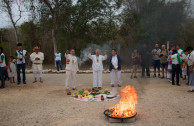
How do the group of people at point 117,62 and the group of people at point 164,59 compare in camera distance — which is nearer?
the group of people at point 164,59

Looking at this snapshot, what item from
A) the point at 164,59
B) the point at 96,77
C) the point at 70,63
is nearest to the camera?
the point at 70,63

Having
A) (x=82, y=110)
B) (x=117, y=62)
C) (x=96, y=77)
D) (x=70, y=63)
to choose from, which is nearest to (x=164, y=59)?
(x=117, y=62)

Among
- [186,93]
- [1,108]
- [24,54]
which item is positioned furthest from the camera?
[24,54]

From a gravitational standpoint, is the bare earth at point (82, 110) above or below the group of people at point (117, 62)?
below

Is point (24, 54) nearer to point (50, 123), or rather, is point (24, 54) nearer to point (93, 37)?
point (50, 123)

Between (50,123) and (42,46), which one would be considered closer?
(50,123)

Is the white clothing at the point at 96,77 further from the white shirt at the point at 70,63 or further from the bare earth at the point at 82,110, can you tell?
the bare earth at the point at 82,110

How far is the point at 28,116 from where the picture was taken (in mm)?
4406

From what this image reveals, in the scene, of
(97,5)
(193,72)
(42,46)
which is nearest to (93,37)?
(97,5)

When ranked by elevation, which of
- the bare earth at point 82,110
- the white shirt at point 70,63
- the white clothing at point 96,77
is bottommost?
the bare earth at point 82,110

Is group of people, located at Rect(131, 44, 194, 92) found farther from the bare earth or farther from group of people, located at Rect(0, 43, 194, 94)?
the bare earth

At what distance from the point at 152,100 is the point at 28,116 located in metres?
4.10

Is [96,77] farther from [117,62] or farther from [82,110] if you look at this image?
[82,110]

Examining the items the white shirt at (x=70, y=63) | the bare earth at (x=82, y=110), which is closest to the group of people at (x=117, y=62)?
the white shirt at (x=70, y=63)
